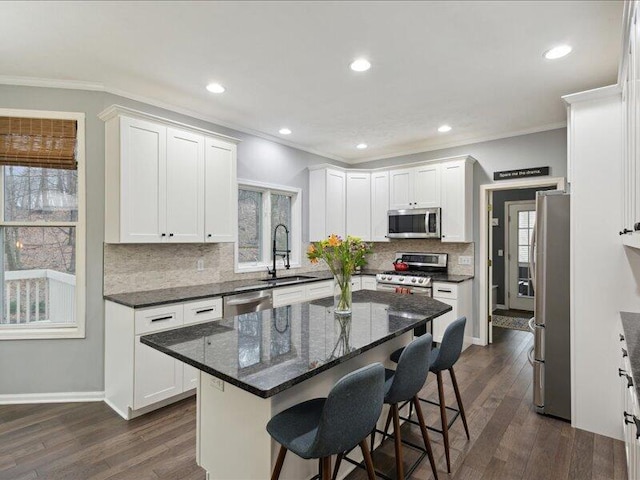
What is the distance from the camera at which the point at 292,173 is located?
16.5ft

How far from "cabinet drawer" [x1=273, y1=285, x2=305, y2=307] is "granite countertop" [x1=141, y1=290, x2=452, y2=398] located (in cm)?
127

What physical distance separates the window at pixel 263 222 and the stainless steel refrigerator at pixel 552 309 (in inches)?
121

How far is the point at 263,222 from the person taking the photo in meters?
4.70

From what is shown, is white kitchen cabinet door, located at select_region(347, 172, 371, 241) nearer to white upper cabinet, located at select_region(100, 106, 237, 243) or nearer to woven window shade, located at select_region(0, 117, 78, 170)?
white upper cabinet, located at select_region(100, 106, 237, 243)

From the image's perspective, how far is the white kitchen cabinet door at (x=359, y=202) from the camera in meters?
5.52

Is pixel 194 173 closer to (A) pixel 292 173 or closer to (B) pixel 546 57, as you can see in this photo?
(A) pixel 292 173

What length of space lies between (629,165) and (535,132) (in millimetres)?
2591

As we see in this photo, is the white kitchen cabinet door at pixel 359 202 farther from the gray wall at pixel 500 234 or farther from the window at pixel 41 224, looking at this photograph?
the window at pixel 41 224

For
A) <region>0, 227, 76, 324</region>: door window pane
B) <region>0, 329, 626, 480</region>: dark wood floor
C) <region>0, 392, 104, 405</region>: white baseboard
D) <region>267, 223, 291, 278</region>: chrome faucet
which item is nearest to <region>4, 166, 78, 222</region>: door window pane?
<region>0, 227, 76, 324</region>: door window pane

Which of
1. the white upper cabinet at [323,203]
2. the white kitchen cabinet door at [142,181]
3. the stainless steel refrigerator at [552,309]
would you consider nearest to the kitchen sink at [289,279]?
the white upper cabinet at [323,203]

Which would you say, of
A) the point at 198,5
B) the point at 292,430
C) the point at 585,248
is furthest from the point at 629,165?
the point at 198,5

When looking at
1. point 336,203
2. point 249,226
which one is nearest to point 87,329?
point 249,226

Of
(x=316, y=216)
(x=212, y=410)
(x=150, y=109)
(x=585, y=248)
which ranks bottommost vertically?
(x=212, y=410)

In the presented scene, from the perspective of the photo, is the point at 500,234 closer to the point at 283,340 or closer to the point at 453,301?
the point at 453,301
